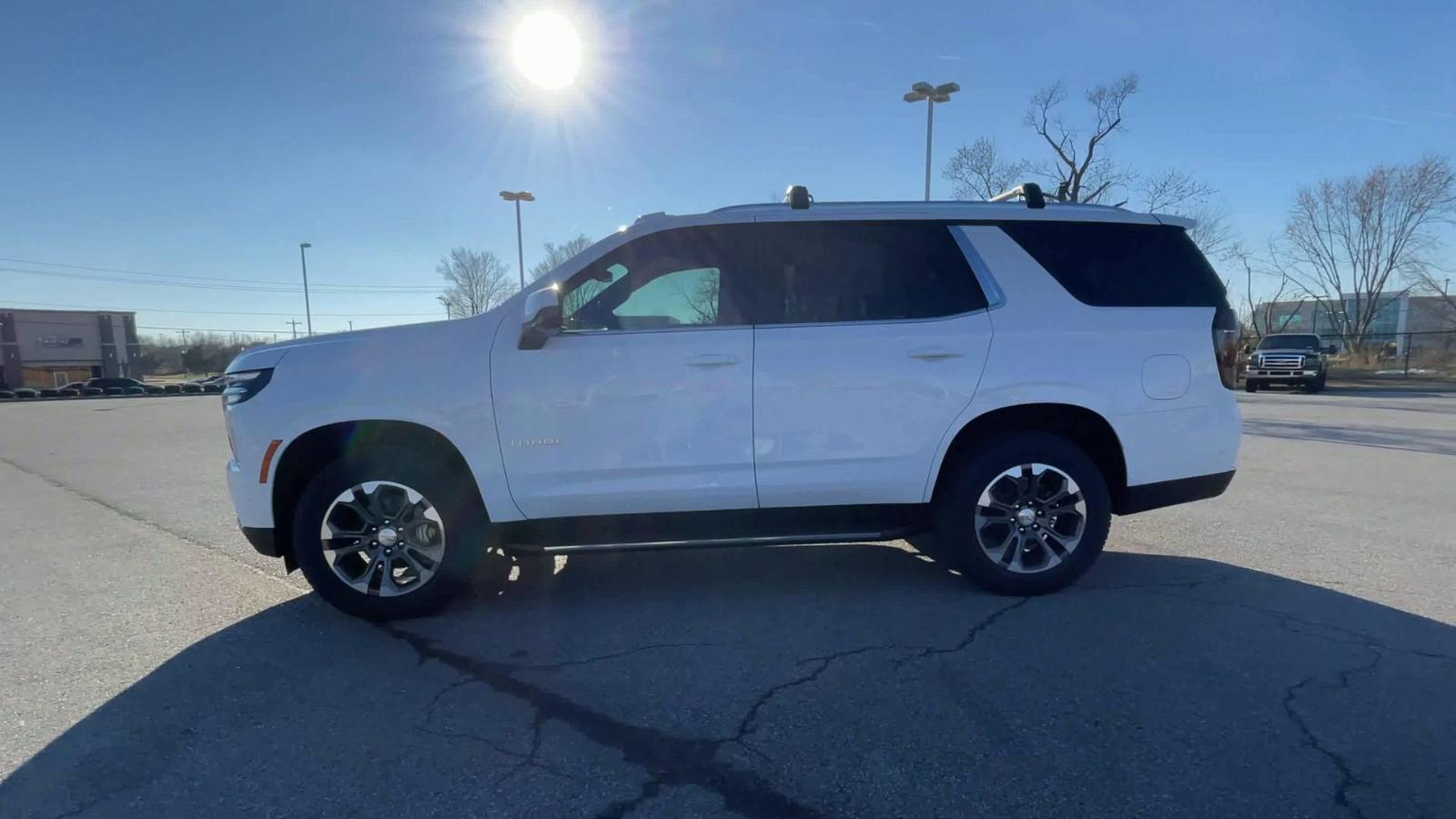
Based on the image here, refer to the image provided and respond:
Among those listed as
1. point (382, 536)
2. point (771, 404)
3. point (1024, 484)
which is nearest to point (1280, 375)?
point (1024, 484)

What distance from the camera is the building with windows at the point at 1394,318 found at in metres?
31.7

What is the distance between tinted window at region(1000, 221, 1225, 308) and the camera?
400cm

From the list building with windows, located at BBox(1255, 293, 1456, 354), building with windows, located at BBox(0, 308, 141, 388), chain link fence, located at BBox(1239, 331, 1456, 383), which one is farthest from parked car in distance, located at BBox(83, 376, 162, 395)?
building with windows, located at BBox(1255, 293, 1456, 354)

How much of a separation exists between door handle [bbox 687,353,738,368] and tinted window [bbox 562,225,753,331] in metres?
0.21

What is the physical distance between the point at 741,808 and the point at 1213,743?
1.69 meters

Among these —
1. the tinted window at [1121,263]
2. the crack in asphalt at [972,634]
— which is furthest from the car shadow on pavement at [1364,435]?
the crack in asphalt at [972,634]

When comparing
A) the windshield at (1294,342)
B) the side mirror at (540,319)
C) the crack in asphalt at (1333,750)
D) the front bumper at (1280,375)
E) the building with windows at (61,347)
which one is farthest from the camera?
the building with windows at (61,347)

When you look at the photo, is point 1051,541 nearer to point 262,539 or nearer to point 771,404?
point 771,404

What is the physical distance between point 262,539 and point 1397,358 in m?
45.1

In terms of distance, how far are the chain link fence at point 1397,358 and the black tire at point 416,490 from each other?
3133 centimetres

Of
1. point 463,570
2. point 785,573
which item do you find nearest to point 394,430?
point 463,570

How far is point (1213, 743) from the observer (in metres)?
2.58

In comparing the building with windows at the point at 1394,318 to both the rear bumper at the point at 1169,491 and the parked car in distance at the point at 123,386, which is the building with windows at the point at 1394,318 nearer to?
the rear bumper at the point at 1169,491

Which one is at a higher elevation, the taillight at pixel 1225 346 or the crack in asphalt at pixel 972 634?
the taillight at pixel 1225 346
